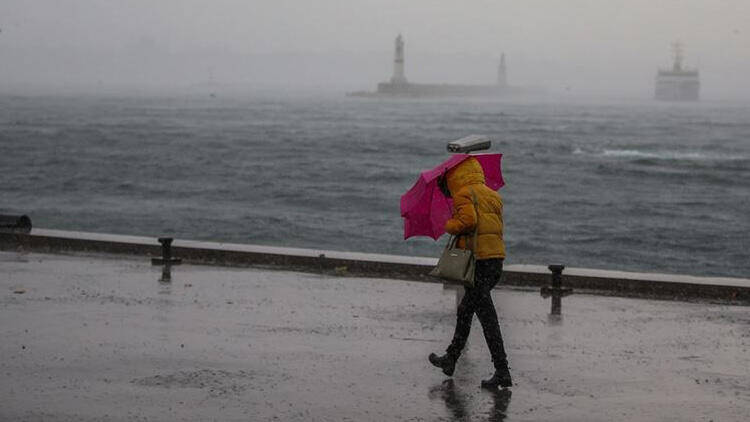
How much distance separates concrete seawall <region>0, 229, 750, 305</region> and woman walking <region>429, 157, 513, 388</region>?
4.28 metres

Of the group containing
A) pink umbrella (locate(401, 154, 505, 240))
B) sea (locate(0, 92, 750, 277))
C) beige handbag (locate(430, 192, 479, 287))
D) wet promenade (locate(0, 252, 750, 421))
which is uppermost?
pink umbrella (locate(401, 154, 505, 240))

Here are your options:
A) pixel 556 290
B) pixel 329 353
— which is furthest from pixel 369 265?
pixel 329 353

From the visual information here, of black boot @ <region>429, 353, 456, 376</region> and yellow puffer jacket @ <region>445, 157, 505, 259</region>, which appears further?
black boot @ <region>429, 353, 456, 376</region>

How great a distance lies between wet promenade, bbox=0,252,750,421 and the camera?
6.73m

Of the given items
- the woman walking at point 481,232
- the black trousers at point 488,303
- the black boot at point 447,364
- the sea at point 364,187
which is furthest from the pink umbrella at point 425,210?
the sea at point 364,187

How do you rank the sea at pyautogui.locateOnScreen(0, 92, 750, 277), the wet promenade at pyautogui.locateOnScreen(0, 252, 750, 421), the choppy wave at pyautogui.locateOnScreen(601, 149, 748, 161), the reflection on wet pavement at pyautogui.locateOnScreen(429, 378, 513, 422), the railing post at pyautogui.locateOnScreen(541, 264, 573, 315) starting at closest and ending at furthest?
the reflection on wet pavement at pyautogui.locateOnScreen(429, 378, 513, 422) < the wet promenade at pyautogui.locateOnScreen(0, 252, 750, 421) < the railing post at pyautogui.locateOnScreen(541, 264, 573, 315) < the sea at pyautogui.locateOnScreen(0, 92, 750, 277) < the choppy wave at pyautogui.locateOnScreen(601, 149, 748, 161)

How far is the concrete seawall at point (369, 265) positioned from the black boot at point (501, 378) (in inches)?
170

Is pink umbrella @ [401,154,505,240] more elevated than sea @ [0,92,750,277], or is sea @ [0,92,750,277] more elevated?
pink umbrella @ [401,154,505,240]

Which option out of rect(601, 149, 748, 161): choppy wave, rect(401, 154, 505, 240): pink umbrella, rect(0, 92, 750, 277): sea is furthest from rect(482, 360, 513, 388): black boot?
rect(601, 149, 748, 161): choppy wave

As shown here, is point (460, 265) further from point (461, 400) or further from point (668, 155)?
point (668, 155)

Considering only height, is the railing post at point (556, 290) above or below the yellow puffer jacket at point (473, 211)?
below

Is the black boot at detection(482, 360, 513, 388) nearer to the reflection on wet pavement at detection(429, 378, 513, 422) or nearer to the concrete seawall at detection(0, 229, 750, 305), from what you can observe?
the reflection on wet pavement at detection(429, 378, 513, 422)

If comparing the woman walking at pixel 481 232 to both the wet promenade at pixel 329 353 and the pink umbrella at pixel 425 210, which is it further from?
the wet promenade at pixel 329 353

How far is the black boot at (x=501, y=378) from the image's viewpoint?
7203 millimetres
